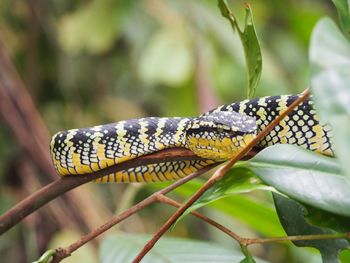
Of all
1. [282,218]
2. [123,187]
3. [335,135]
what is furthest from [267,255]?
[335,135]

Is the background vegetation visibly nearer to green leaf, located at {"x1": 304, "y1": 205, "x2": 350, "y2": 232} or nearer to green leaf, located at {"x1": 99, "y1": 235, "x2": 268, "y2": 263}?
green leaf, located at {"x1": 99, "y1": 235, "x2": 268, "y2": 263}

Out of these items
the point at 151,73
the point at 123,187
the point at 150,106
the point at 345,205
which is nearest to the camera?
the point at 345,205

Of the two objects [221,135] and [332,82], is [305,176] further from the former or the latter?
[221,135]

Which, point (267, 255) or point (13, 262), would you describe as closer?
point (13, 262)

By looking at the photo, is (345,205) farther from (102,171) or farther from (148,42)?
(148,42)

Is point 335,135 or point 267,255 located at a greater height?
point 335,135

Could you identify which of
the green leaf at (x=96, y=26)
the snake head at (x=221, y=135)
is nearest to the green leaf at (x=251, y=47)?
the snake head at (x=221, y=135)

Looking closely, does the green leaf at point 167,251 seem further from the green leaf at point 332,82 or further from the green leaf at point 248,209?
the green leaf at point 332,82

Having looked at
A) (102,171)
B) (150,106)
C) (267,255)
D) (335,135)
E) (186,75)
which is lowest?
(267,255)
